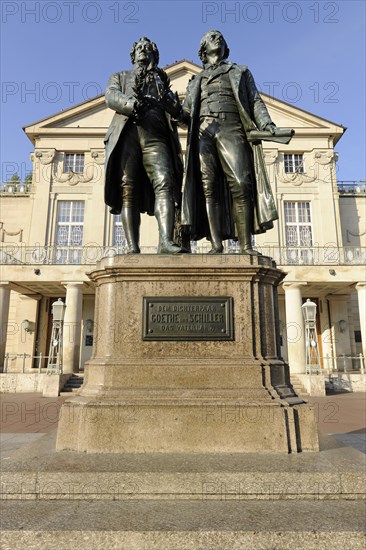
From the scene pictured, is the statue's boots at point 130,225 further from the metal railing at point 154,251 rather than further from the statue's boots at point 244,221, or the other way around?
the metal railing at point 154,251

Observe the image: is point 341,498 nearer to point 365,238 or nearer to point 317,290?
point 317,290

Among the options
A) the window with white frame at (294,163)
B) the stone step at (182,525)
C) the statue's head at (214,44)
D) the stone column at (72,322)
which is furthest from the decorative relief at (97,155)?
→ the stone step at (182,525)

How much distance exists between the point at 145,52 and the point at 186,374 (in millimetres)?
3368

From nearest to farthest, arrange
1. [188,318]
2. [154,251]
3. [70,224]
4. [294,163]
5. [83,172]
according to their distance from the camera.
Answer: [188,318] → [154,251] → [70,224] → [83,172] → [294,163]

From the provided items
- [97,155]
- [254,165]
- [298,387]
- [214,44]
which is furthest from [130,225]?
[97,155]

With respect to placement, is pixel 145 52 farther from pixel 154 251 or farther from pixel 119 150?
pixel 154 251

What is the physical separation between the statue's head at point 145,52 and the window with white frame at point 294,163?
2615 centimetres

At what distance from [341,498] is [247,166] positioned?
325cm

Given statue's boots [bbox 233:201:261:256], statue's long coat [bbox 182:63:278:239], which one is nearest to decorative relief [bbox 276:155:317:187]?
statue's long coat [bbox 182:63:278:239]

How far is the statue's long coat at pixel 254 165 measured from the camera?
4.53 m

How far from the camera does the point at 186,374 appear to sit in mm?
3607

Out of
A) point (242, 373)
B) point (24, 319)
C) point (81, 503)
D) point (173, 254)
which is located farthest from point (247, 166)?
point (24, 319)

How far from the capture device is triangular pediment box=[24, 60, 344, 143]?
29062 mm

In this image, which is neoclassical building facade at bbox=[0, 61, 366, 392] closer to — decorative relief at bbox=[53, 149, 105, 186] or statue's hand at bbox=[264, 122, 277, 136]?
decorative relief at bbox=[53, 149, 105, 186]
